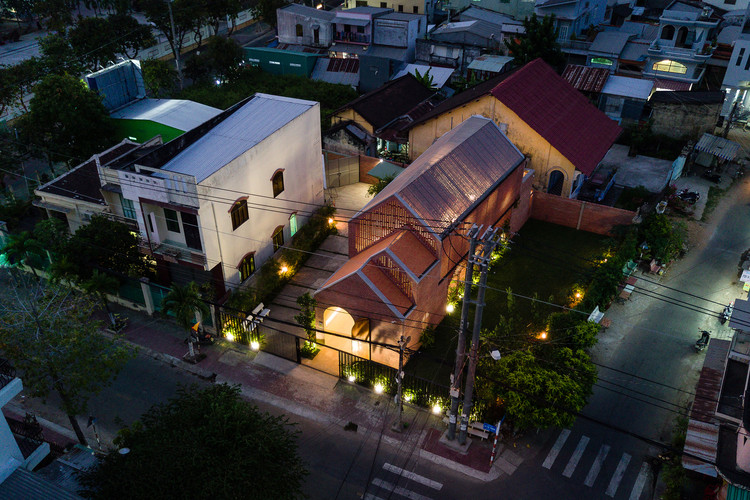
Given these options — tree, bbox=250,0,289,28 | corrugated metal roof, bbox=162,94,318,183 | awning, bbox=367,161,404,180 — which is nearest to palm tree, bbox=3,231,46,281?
corrugated metal roof, bbox=162,94,318,183

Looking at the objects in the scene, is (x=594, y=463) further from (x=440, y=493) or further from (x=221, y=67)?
(x=221, y=67)

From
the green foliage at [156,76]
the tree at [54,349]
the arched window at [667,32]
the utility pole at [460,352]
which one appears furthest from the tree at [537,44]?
the tree at [54,349]

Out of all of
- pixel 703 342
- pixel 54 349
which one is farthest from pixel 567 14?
pixel 54 349

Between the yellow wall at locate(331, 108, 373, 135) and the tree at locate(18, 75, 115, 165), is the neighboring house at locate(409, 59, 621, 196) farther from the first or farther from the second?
the tree at locate(18, 75, 115, 165)

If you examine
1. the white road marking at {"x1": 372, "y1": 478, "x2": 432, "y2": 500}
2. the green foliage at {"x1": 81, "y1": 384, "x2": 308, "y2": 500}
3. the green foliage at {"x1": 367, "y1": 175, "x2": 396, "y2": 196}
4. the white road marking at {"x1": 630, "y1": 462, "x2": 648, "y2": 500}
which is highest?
the green foliage at {"x1": 81, "y1": 384, "x2": 308, "y2": 500}

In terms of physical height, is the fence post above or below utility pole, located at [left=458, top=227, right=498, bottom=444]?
below

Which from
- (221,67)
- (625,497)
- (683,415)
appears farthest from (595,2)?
(625,497)

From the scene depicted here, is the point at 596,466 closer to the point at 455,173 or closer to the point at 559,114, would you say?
the point at 455,173
